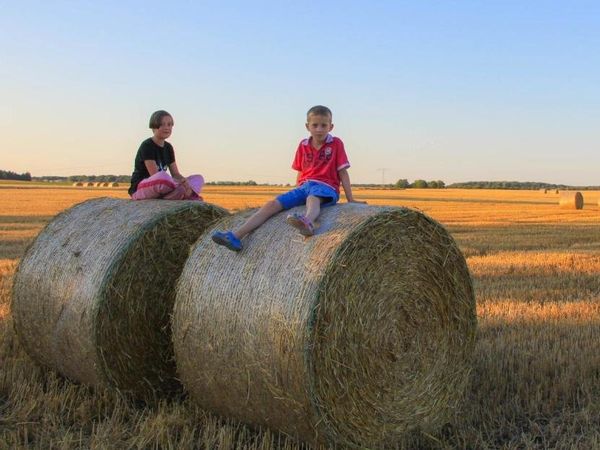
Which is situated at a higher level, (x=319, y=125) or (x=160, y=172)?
(x=319, y=125)

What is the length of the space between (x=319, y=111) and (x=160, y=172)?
1.58 metres

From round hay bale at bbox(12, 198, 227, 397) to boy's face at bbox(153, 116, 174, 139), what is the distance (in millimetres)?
715

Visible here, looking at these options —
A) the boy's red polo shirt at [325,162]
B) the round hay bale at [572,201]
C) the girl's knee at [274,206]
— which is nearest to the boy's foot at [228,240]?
the girl's knee at [274,206]

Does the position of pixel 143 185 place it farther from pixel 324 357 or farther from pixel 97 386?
pixel 324 357

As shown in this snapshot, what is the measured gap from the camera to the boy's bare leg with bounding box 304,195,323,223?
4.28m

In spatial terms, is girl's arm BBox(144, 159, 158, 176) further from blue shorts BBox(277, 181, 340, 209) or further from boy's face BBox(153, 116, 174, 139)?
blue shorts BBox(277, 181, 340, 209)

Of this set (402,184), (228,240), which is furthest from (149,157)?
(402,184)

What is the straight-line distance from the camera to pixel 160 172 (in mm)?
5598

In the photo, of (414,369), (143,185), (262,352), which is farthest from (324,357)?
(143,185)

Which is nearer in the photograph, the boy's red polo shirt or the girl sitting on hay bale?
the boy's red polo shirt

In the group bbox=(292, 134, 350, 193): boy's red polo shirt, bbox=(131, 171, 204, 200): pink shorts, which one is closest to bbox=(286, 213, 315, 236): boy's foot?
bbox=(292, 134, 350, 193): boy's red polo shirt

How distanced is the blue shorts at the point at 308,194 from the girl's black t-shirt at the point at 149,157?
177 centimetres

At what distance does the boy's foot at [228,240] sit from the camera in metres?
4.28

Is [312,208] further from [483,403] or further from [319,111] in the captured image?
[483,403]
